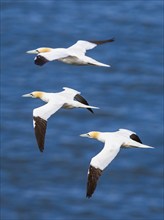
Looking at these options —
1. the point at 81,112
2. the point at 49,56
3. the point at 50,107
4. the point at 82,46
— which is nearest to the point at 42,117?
the point at 50,107

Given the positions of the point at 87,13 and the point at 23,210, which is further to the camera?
the point at 87,13

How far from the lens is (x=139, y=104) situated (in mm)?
58656

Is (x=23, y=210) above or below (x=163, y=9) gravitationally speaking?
below

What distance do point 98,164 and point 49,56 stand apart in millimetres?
3136

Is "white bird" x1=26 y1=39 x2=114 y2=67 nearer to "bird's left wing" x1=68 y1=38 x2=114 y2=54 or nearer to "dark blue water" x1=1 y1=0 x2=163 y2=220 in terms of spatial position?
"bird's left wing" x1=68 y1=38 x2=114 y2=54

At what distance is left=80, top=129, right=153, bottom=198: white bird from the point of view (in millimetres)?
29609

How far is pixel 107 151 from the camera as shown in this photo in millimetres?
30594

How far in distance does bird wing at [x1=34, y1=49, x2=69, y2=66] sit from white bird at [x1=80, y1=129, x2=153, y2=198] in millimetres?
2320

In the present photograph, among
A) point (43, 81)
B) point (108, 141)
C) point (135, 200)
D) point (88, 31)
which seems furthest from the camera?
point (88, 31)

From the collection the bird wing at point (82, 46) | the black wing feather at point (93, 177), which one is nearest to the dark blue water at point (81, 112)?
the bird wing at point (82, 46)

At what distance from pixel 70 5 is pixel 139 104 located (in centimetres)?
789

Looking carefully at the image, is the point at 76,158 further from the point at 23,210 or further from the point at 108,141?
the point at 108,141

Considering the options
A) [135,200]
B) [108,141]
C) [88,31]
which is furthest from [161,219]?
[108,141]

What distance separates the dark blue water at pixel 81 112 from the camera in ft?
180
